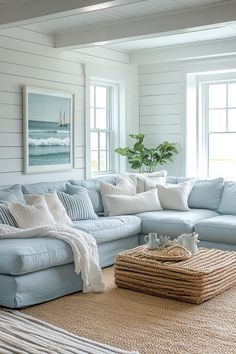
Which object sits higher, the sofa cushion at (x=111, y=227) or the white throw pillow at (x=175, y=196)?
the white throw pillow at (x=175, y=196)

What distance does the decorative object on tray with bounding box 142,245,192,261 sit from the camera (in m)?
4.12

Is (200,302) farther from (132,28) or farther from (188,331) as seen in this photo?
(132,28)

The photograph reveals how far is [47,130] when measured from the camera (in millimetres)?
5598

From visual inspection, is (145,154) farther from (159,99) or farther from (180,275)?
(180,275)

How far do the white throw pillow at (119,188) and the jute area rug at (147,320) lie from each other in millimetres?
1551

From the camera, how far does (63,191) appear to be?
212 inches

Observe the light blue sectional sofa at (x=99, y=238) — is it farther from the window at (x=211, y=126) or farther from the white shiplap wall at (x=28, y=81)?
the window at (x=211, y=126)

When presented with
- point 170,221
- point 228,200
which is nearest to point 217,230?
point 170,221

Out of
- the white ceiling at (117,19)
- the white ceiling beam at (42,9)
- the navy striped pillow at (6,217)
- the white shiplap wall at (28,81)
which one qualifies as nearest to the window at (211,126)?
the white ceiling at (117,19)

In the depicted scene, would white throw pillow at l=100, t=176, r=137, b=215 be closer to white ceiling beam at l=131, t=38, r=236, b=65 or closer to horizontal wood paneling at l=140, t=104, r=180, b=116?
horizontal wood paneling at l=140, t=104, r=180, b=116

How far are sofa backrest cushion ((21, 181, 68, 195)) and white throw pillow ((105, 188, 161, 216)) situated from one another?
1.72ft

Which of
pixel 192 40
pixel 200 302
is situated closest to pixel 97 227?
pixel 200 302

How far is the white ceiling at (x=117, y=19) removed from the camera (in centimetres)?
419

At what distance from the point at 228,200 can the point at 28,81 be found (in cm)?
253
